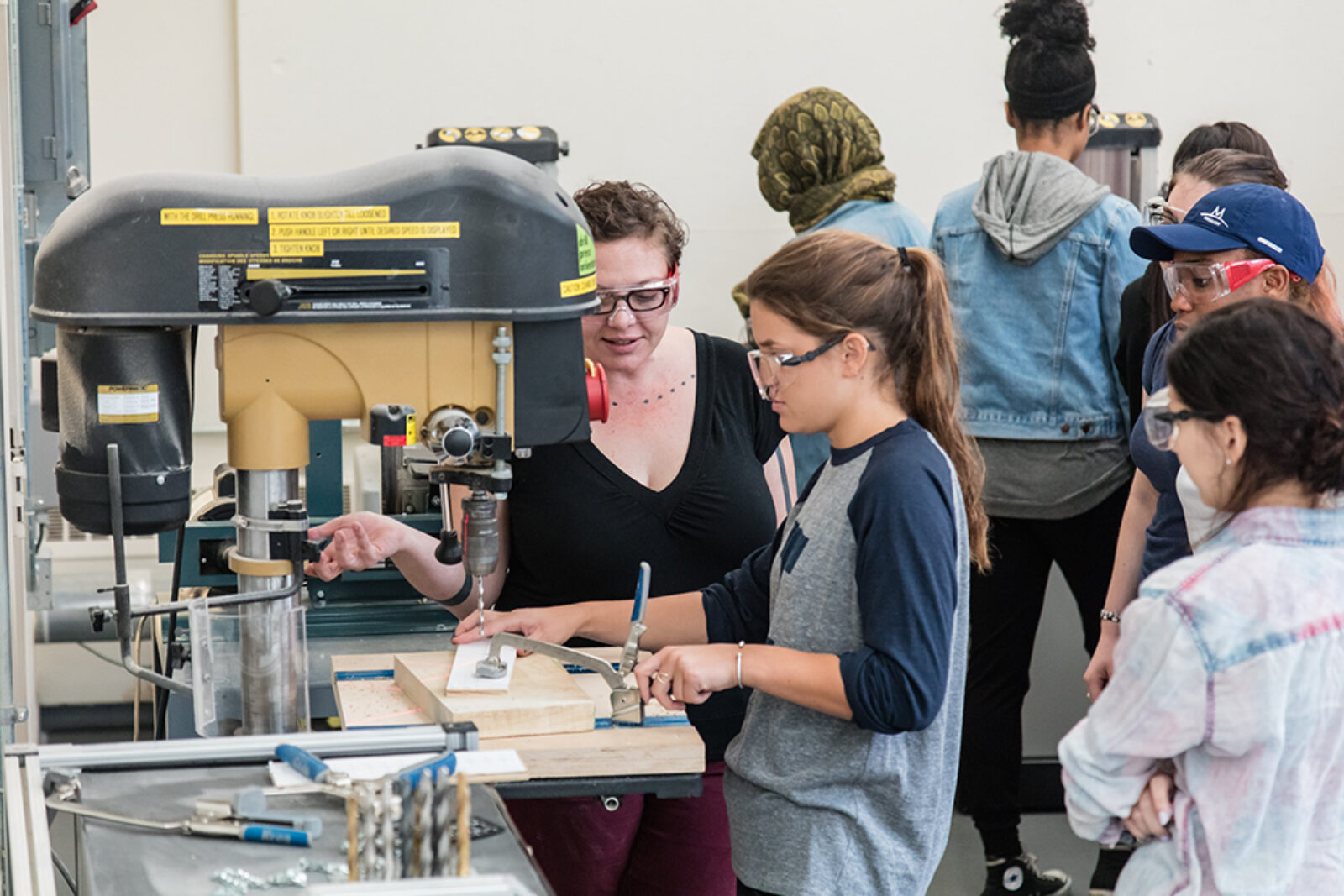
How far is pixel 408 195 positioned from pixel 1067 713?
2.43 metres

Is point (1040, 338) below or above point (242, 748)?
above

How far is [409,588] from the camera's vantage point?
2.05 m

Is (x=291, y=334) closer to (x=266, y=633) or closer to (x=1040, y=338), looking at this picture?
(x=266, y=633)

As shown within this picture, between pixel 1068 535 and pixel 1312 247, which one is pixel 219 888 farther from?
pixel 1068 535

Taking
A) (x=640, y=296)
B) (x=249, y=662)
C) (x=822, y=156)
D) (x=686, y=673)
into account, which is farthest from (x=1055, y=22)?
(x=249, y=662)

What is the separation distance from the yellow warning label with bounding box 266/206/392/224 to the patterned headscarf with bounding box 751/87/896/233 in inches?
75.0

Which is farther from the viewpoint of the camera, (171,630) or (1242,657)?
(171,630)

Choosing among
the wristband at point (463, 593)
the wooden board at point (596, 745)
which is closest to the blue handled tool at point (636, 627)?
the wooden board at point (596, 745)

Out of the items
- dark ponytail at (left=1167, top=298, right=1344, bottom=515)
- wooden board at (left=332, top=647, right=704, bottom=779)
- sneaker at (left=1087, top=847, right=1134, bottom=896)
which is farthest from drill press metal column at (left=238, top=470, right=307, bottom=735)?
sneaker at (left=1087, top=847, right=1134, bottom=896)

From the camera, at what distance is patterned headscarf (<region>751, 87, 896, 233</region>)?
3.03 m

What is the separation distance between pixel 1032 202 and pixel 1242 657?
5.43ft

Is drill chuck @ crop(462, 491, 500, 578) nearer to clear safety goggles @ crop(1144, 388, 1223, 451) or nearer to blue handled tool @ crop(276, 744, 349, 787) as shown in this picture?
blue handled tool @ crop(276, 744, 349, 787)

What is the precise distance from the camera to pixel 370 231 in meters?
1.28

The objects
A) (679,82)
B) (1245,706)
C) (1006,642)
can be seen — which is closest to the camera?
(1245,706)
